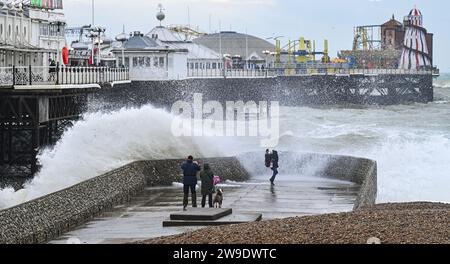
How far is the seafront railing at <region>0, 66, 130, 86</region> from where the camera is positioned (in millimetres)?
30922

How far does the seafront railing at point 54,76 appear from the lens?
30.9 m

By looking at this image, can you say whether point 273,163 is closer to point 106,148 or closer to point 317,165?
point 317,165

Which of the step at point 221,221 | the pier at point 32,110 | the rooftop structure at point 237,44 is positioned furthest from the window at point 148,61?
the rooftop structure at point 237,44

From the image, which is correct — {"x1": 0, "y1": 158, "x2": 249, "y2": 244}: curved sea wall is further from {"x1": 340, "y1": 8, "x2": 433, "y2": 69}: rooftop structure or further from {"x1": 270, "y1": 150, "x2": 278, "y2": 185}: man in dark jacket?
{"x1": 340, "y1": 8, "x2": 433, "y2": 69}: rooftop structure

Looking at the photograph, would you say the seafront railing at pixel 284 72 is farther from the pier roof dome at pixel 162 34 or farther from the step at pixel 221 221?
the step at pixel 221 221

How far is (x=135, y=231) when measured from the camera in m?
17.8

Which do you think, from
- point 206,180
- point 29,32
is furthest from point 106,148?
point 29,32

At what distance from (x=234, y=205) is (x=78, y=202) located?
408 cm

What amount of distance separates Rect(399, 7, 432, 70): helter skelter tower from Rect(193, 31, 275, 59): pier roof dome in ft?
57.6

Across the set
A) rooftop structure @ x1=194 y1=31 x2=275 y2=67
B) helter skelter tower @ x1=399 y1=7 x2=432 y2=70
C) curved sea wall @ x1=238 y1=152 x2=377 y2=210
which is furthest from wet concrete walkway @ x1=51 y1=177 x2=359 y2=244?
helter skelter tower @ x1=399 y1=7 x2=432 y2=70

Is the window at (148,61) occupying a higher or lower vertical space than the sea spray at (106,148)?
higher

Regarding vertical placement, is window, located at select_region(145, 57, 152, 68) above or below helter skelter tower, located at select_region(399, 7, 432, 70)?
below

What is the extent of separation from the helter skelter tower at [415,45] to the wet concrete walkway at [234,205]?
119304 mm
